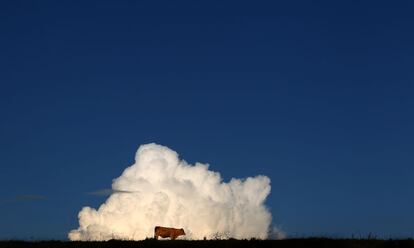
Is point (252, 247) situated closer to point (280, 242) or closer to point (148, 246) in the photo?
point (280, 242)

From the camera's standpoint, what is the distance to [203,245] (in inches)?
1622

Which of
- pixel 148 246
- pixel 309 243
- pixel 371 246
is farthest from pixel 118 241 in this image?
pixel 371 246

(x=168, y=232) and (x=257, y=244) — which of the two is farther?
(x=168, y=232)

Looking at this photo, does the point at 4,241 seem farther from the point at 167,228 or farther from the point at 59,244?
the point at 167,228

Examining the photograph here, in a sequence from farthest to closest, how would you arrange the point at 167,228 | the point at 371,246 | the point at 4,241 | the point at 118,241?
the point at 167,228 → the point at 4,241 → the point at 118,241 → the point at 371,246

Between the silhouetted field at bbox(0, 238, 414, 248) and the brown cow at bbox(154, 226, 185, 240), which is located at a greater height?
the brown cow at bbox(154, 226, 185, 240)

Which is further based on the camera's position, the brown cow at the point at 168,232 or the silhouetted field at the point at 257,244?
the brown cow at the point at 168,232

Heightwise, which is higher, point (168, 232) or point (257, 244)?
point (168, 232)

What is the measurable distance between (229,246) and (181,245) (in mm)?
2864

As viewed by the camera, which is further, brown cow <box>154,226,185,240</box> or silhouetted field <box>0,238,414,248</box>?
brown cow <box>154,226,185,240</box>

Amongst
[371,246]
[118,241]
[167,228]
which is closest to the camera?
[371,246]

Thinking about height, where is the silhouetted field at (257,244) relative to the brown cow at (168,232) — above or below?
below

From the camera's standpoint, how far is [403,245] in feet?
130

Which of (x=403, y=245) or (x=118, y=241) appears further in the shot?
(x=118, y=241)
